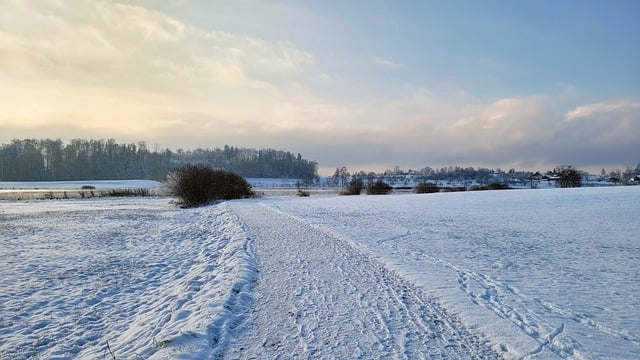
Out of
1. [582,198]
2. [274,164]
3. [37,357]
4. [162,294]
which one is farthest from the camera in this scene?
[274,164]

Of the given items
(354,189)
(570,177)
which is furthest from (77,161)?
(570,177)

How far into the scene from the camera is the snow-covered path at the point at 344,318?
16.8 ft

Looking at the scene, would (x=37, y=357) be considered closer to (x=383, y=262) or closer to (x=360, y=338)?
(x=360, y=338)

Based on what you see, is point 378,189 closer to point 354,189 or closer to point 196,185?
point 354,189

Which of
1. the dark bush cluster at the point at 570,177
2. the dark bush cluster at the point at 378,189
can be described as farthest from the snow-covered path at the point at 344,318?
the dark bush cluster at the point at 570,177

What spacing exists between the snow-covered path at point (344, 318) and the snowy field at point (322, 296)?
0.10ft

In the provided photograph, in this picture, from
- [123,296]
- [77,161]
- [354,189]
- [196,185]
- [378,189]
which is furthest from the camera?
[77,161]

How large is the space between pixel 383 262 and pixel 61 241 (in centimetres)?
1384

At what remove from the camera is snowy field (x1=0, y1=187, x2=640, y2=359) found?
5.44m

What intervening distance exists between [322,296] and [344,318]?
4.26 feet

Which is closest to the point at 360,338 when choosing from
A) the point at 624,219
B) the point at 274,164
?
the point at 624,219

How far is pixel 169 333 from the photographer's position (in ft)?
19.1

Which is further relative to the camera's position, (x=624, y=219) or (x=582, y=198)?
(x=582, y=198)

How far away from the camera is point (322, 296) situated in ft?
24.8
